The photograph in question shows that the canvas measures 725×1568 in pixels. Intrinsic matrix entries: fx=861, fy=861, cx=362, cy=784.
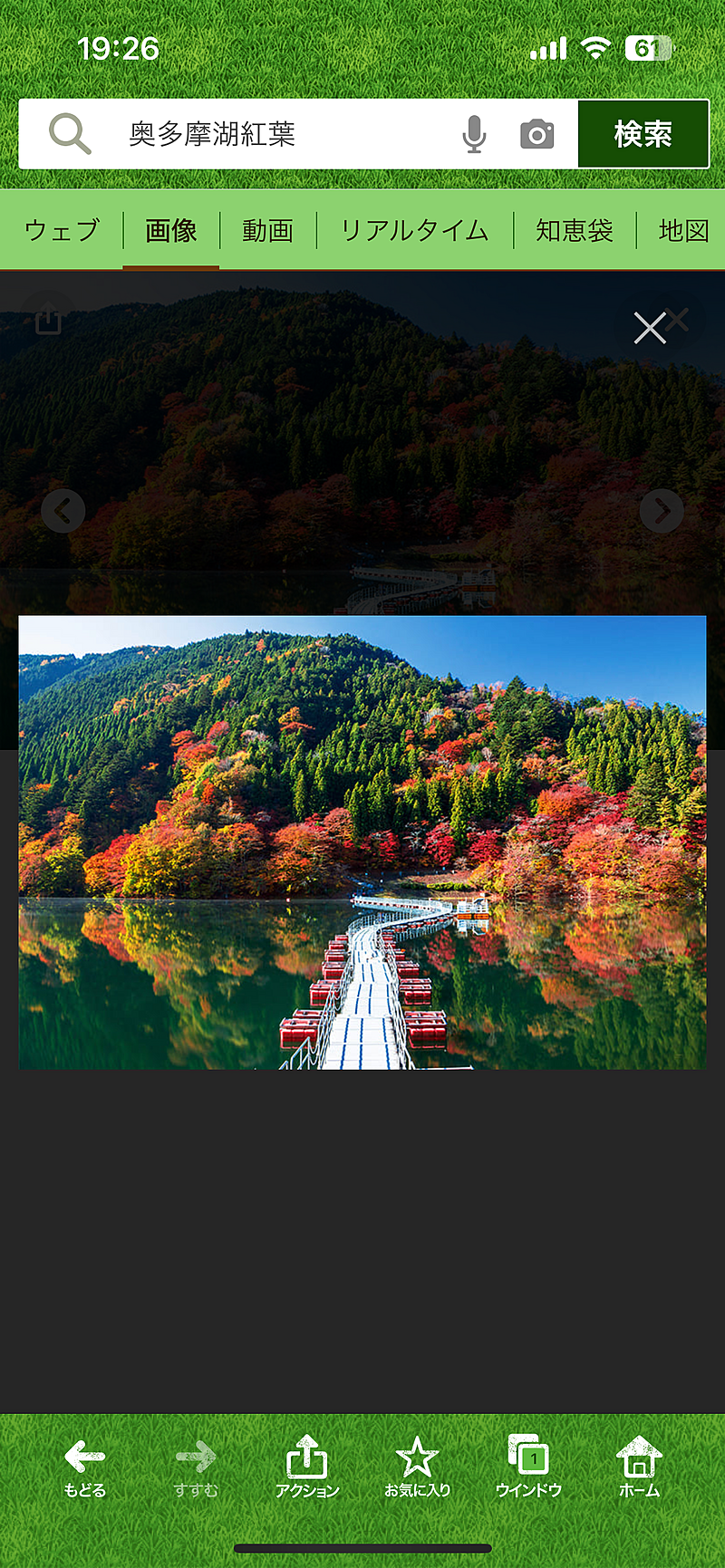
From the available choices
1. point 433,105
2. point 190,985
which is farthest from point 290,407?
point 190,985

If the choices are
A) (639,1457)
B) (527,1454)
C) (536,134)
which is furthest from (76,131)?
(639,1457)

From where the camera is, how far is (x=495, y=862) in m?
4.75

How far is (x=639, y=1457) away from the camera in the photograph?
3.67 meters

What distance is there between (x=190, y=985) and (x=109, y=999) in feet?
1.43

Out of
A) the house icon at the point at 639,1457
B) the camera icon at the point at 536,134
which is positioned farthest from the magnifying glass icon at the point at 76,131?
the house icon at the point at 639,1457

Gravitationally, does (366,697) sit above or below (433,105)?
below

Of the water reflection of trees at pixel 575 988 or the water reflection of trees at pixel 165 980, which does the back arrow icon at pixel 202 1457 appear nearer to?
the water reflection of trees at pixel 165 980

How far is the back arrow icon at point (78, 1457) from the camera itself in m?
3.69

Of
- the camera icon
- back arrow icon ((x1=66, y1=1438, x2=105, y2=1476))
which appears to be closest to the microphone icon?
the camera icon

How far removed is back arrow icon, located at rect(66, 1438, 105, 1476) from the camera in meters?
3.69

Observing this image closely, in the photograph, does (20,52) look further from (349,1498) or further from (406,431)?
(349,1498)

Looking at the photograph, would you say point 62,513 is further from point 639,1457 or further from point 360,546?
point 639,1457

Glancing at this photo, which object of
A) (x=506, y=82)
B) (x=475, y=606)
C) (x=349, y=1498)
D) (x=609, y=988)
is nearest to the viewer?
(x=349, y=1498)

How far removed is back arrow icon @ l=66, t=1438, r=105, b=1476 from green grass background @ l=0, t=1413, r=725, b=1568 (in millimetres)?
25
